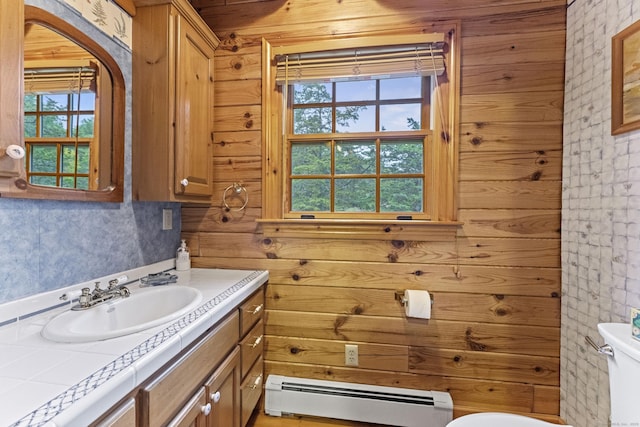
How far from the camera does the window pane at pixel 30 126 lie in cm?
94

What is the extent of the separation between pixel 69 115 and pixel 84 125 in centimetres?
7

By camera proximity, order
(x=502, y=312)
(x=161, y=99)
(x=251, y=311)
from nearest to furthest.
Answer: (x=161, y=99) → (x=251, y=311) → (x=502, y=312)

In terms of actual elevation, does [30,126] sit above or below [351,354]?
above

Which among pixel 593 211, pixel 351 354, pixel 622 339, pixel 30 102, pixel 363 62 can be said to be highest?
pixel 363 62

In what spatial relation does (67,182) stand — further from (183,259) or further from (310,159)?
(310,159)

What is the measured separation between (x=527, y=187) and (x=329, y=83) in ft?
4.12

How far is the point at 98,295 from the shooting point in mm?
1066

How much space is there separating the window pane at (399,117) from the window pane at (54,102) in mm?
1462

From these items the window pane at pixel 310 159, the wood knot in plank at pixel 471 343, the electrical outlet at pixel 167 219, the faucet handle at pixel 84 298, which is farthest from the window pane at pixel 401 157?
the faucet handle at pixel 84 298

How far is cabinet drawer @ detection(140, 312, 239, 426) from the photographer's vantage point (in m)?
0.74

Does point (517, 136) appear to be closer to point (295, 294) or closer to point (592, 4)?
point (592, 4)

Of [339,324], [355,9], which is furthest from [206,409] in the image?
[355,9]

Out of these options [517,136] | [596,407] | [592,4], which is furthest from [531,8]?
[596,407]

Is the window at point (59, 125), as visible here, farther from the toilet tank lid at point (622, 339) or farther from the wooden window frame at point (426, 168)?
the toilet tank lid at point (622, 339)
